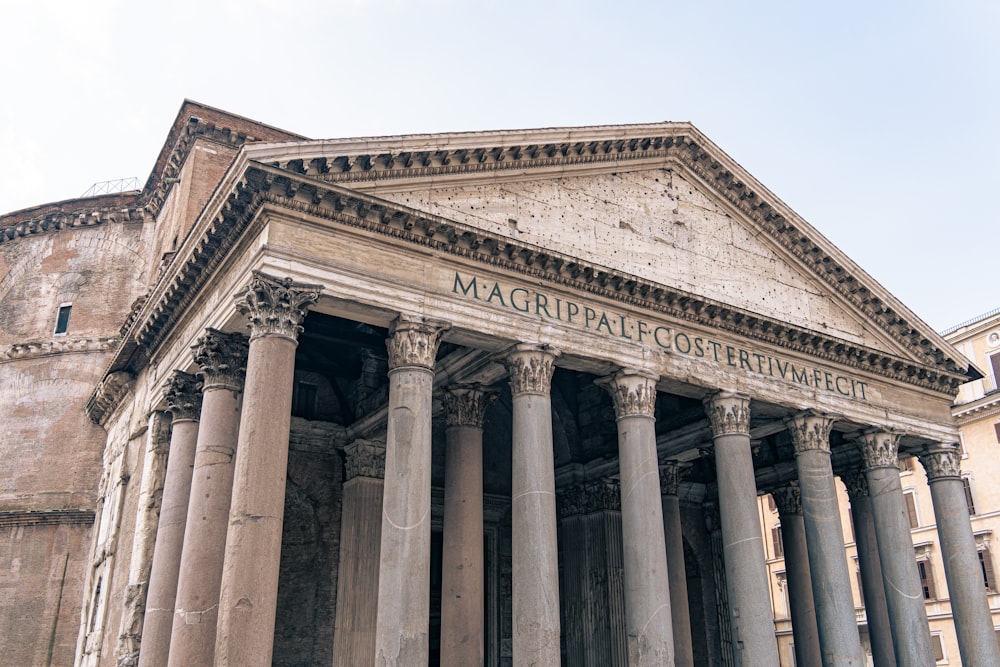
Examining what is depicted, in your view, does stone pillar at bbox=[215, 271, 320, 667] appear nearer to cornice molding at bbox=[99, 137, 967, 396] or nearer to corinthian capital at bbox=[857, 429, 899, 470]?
cornice molding at bbox=[99, 137, 967, 396]

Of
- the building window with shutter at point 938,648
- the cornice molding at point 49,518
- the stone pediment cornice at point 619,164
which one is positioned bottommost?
the building window with shutter at point 938,648

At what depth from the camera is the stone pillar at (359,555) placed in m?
13.7

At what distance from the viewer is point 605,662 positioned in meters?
16.6

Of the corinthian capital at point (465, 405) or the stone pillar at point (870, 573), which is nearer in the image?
the corinthian capital at point (465, 405)

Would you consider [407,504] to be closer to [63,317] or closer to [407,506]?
[407,506]

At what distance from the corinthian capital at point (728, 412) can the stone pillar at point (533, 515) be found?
3224mm

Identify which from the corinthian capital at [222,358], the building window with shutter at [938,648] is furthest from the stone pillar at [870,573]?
the corinthian capital at [222,358]

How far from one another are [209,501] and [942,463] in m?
13.4

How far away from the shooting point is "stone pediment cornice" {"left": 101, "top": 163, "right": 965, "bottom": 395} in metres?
10.8

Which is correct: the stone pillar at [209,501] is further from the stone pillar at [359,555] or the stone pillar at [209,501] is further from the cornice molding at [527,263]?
the stone pillar at [359,555]

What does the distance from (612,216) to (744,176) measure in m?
3.26

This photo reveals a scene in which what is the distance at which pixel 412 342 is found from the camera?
1114 cm

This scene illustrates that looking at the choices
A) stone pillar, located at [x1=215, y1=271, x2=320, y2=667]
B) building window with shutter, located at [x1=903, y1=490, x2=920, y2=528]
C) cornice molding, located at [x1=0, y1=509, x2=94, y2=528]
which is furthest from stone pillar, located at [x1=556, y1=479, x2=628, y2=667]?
building window with shutter, located at [x1=903, y1=490, x2=920, y2=528]

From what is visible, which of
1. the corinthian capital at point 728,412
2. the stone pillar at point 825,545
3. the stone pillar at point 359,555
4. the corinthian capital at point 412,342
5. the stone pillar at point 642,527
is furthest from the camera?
the corinthian capital at point 728,412
